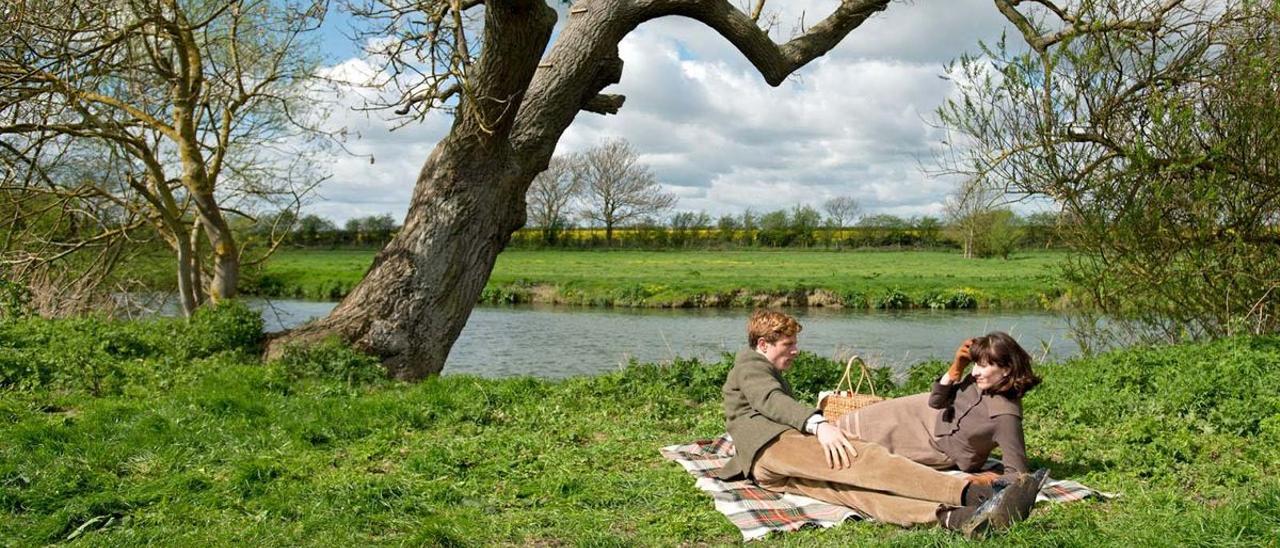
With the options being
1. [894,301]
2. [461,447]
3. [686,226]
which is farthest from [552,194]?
[461,447]

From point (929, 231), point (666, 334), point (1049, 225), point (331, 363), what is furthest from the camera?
point (929, 231)

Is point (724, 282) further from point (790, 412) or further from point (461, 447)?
point (790, 412)

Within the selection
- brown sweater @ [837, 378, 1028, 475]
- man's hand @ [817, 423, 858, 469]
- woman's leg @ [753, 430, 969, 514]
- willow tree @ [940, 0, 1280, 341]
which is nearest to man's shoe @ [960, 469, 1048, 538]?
woman's leg @ [753, 430, 969, 514]

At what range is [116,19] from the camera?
33.6 ft

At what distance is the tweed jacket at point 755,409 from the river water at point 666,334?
7111 mm

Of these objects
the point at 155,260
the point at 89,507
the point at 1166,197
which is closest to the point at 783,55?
the point at 1166,197

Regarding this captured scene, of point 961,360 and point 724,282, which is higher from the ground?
point 961,360

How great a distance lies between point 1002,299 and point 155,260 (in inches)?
958

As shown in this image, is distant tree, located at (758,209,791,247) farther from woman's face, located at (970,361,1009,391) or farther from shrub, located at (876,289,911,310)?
woman's face, located at (970,361,1009,391)

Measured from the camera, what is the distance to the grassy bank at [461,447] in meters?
4.75

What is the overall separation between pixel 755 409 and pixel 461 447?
2184 mm

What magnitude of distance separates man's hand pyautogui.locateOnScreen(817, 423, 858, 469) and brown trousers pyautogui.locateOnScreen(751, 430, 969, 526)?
1.4 inches

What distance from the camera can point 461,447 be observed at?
6.52 metres

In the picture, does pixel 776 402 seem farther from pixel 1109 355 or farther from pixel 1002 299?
pixel 1002 299
